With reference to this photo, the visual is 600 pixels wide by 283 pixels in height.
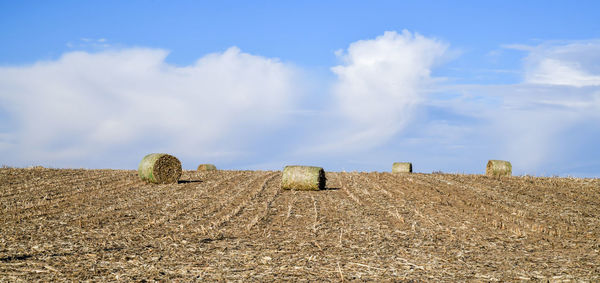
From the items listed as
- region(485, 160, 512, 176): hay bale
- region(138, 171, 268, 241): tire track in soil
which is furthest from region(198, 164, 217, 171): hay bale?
region(485, 160, 512, 176): hay bale

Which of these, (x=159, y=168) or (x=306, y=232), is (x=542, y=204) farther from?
(x=159, y=168)

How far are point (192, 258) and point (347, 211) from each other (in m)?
7.63

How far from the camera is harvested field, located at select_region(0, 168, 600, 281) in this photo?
9609 mm

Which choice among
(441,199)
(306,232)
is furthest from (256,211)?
(441,199)

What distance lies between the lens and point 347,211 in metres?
17.1

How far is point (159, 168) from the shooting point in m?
26.5

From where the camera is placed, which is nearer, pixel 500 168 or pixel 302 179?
pixel 302 179

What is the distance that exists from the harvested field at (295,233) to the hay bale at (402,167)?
32.6ft

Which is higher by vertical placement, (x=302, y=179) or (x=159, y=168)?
(x=159, y=168)

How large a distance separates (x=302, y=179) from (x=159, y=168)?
7.74m

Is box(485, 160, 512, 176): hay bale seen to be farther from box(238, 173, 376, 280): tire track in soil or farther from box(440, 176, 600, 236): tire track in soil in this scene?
box(238, 173, 376, 280): tire track in soil

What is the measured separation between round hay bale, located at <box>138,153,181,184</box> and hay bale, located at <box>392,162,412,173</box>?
601 inches

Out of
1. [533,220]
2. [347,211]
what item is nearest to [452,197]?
[533,220]

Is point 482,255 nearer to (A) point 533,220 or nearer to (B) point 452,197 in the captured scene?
(A) point 533,220
